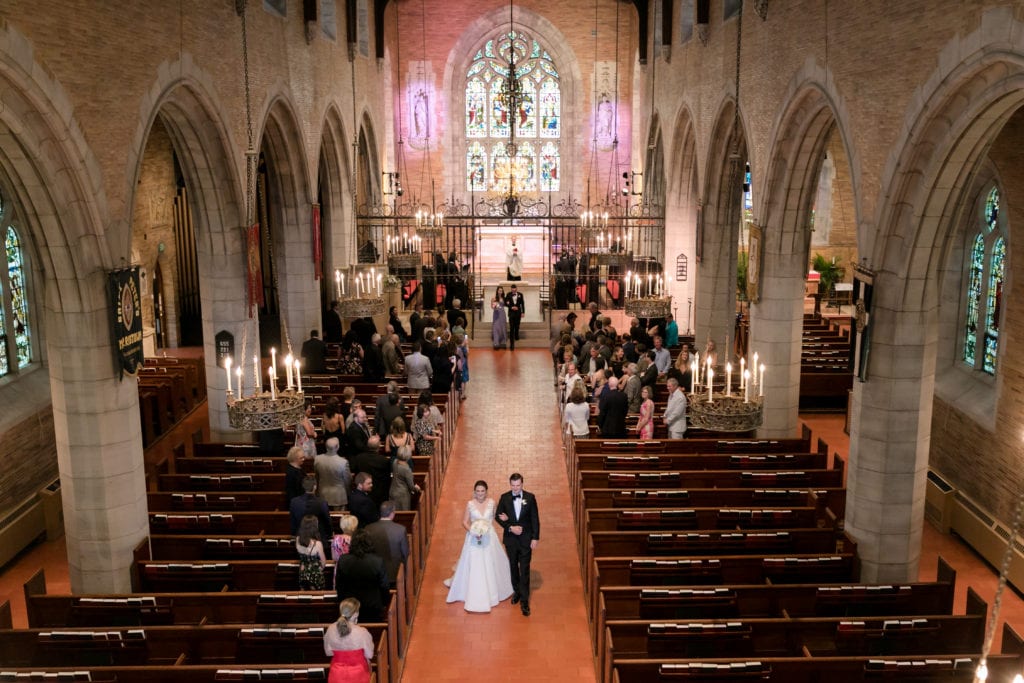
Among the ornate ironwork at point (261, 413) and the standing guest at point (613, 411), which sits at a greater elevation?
the ornate ironwork at point (261, 413)

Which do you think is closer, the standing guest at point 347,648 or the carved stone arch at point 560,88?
the standing guest at point 347,648

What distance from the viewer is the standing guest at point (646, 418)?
13578 millimetres

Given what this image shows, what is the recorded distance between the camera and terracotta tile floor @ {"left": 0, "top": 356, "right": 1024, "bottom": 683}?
9562 mm

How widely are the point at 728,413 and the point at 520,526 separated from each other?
104 inches

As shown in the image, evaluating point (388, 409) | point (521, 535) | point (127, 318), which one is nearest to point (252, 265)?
point (388, 409)

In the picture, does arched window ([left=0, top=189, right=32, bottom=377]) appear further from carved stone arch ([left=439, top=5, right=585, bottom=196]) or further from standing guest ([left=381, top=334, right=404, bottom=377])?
carved stone arch ([left=439, top=5, right=585, bottom=196])

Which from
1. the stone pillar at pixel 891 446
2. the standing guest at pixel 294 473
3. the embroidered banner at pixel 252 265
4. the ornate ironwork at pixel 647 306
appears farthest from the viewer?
the ornate ironwork at pixel 647 306

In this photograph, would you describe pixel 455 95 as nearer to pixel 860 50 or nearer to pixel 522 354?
pixel 522 354

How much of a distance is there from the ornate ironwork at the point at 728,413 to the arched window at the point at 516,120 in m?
24.9

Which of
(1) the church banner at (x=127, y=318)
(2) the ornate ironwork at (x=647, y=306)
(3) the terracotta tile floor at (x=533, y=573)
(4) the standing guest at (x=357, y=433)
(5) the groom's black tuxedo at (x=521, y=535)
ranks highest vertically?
(1) the church banner at (x=127, y=318)

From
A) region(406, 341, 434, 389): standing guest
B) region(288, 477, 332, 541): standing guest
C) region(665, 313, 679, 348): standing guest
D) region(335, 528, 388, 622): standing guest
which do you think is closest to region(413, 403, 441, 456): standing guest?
region(406, 341, 434, 389): standing guest

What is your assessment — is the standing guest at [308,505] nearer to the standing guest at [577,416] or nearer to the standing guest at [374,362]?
the standing guest at [577,416]

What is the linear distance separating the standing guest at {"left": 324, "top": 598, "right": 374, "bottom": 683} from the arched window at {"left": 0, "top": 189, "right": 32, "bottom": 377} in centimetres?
927

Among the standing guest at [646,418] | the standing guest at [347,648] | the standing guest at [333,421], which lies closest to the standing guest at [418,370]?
the standing guest at [333,421]
